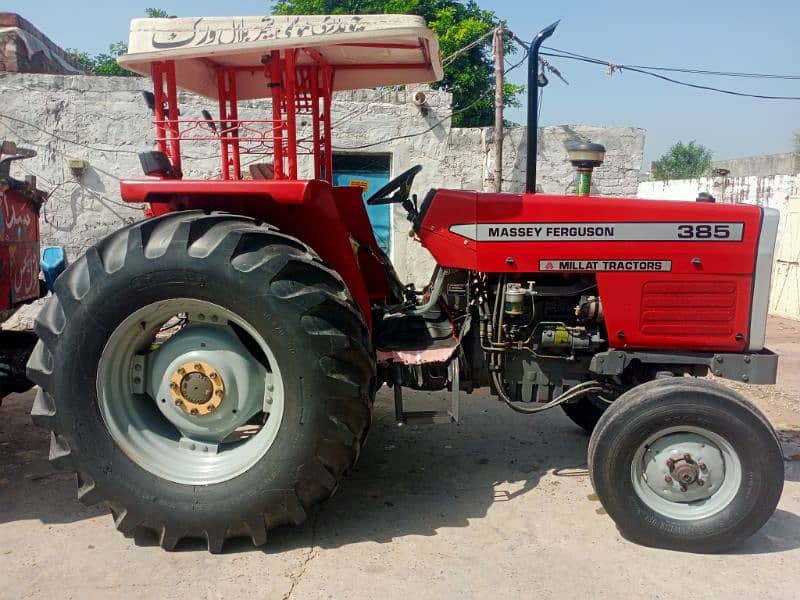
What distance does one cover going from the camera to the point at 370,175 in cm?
827

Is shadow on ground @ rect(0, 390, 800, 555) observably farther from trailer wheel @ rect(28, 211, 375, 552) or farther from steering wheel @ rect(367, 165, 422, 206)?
steering wheel @ rect(367, 165, 422, 206)

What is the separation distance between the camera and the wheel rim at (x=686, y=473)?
2.82 meters

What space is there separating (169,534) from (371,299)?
5.64 ft

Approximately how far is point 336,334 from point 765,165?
2063 centimetres

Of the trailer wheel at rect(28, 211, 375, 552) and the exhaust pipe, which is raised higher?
the exhaust pipe

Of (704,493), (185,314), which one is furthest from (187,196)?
(704,493)

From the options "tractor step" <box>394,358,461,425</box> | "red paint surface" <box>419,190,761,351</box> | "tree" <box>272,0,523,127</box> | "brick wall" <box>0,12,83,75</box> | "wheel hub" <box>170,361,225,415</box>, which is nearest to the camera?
"wheel hub" <box>170,361,225,415</box>

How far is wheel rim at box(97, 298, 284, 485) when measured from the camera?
279 centimetres

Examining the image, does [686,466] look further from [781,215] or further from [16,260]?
[781,215]

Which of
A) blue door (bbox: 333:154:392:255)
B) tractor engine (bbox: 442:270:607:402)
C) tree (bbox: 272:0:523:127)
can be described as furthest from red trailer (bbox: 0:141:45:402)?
tree (bbox: 272:0:523:127)

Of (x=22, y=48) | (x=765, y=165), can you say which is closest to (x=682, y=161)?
(x=765, y=165)

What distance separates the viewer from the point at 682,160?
42.2 meters

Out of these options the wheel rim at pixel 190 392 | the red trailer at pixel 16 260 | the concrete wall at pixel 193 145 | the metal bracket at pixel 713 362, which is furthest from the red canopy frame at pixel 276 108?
the concrete wall at pixel 193 145

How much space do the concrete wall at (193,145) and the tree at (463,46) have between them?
8.14 metres
